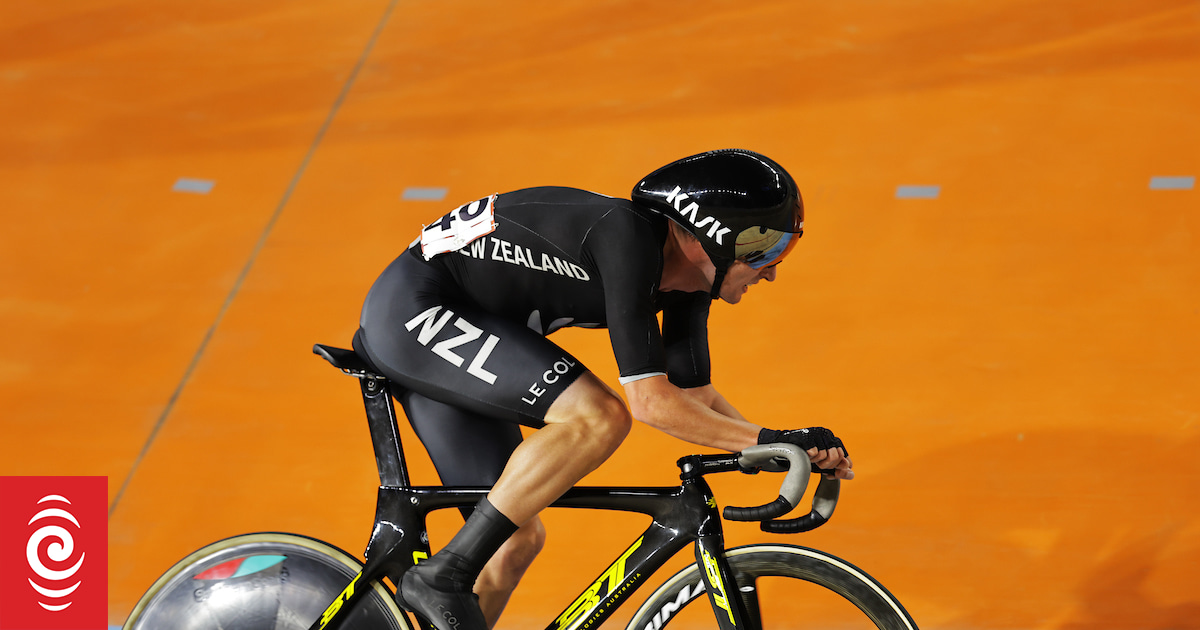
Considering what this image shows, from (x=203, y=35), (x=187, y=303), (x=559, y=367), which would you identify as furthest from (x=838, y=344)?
(x=203, y=35)

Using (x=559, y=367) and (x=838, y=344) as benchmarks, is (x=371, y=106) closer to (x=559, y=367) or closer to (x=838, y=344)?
(x=838, y=344)

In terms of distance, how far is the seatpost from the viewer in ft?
7.83

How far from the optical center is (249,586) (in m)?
2.49

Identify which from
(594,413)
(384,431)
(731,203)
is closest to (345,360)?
(384,431)

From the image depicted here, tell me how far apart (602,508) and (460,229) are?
66 centimetres

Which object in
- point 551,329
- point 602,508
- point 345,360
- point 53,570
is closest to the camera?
point 602,508

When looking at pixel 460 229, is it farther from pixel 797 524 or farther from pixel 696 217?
pixel 797 524

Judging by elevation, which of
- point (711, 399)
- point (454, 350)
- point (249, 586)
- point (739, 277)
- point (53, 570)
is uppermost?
point (739, 277)

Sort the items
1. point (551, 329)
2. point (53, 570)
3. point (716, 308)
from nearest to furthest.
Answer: point (551, 329)
point (53, 570)
point (716, 308)

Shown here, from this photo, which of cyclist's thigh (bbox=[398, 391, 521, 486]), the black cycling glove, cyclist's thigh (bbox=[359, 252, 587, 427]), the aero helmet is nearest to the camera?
the black cycling glove

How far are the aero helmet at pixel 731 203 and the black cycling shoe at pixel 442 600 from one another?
832 millimetres

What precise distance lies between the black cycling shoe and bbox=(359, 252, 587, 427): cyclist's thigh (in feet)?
1.13

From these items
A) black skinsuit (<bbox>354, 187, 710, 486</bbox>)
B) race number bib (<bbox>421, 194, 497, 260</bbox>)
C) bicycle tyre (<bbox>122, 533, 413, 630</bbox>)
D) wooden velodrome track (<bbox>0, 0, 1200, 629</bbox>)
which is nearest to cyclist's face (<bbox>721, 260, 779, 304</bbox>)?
black skinsuit (<bbox>354, 187, 710, 486</bbox>)

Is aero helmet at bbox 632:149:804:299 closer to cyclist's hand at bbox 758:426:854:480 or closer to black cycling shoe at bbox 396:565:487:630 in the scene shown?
cyclist's hand at bbox 758:426:854:480
